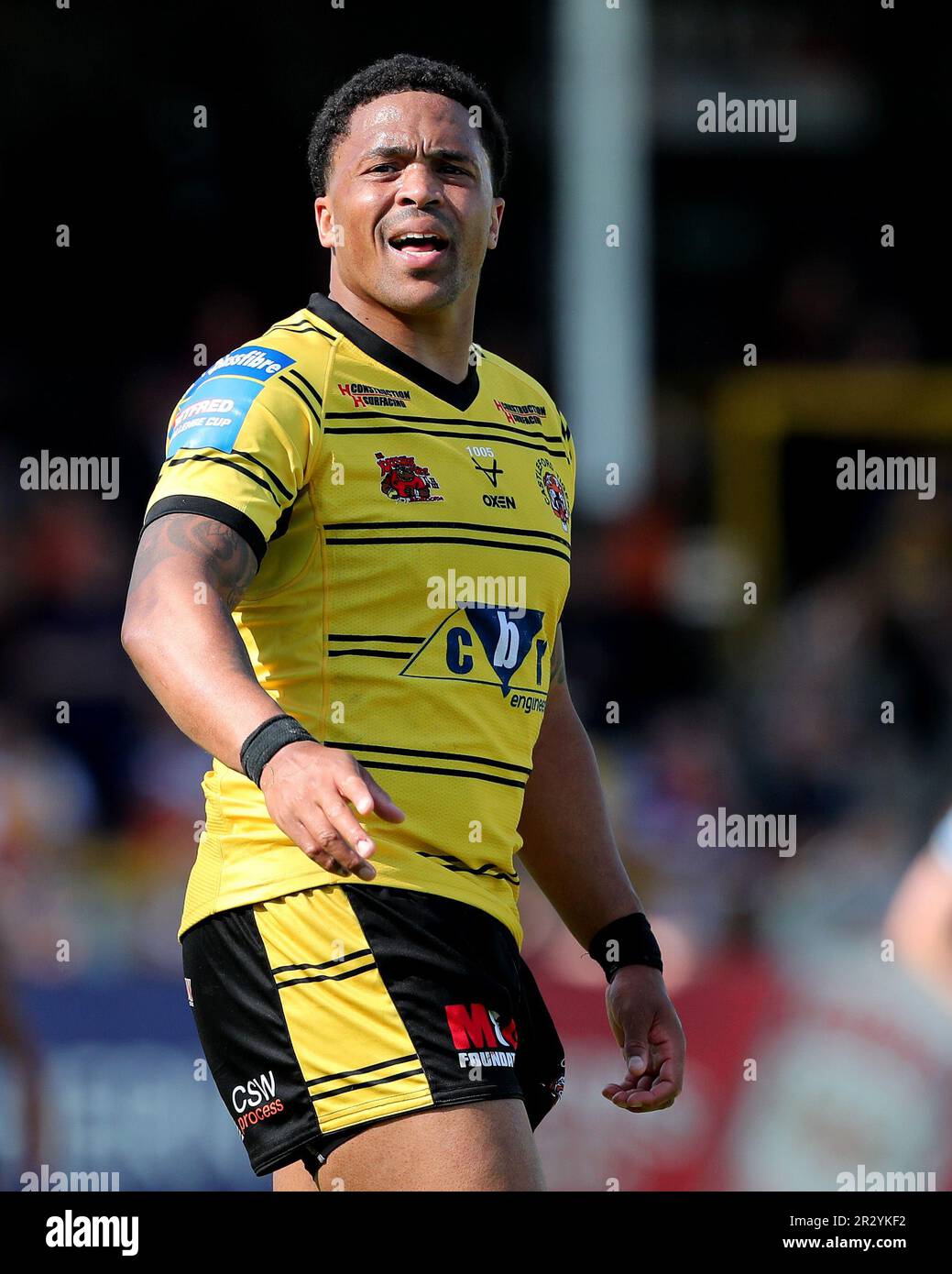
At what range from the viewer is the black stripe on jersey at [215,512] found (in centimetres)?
287

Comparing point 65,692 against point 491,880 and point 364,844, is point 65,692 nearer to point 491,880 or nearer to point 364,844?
point 491,880

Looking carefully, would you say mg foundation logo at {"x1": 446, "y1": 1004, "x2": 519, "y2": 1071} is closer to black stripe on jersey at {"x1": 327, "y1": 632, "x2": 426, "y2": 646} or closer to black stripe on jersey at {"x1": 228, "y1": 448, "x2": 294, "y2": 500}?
black stripe on jersey at {"x1": 327, "y1": 632, "x2": 426, "y2": 646}

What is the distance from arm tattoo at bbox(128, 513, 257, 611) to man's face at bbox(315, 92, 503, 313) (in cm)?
69

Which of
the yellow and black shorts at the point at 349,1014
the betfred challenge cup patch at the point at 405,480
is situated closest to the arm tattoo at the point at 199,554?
the betfred challenge cup patch at the point at 405,480

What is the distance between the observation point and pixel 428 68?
11.3 feet

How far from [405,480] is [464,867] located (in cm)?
67

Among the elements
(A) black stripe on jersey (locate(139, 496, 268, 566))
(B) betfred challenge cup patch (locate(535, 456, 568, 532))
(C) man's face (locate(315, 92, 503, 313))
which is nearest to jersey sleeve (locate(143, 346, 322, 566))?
(A) black stripe on jersey (locate(139, 496, 268, 566))

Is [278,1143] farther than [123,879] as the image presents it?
No

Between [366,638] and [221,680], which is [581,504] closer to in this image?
[366,638]

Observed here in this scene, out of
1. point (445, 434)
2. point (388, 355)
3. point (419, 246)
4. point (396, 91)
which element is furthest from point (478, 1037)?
point (396, 91)

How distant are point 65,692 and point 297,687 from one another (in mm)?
5543

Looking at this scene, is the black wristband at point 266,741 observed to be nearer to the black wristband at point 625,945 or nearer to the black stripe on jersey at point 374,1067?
the black stripe on jersey at point 374,1067

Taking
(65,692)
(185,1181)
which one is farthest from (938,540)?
(185,1181)

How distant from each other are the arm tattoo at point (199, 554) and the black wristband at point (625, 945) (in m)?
1.12
